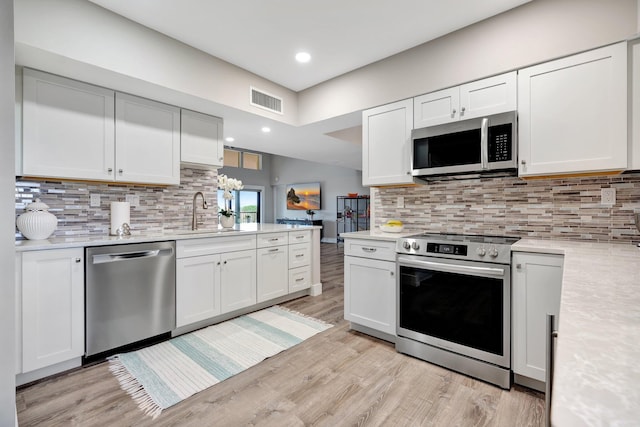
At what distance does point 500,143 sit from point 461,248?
0.87 meters

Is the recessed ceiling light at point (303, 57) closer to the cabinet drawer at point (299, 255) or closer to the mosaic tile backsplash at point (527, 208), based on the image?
the mosaic tile backsplash at point (527, 208)

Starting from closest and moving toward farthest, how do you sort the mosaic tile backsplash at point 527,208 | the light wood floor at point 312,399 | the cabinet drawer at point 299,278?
the light wood floor at point 312,399 → the mosaic tile backsplash at point 527,208 → the cabinet drawer at point 299,278

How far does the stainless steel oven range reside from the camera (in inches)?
77.4

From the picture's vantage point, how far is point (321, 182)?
10.3m

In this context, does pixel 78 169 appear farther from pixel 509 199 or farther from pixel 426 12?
Result: pixel 509 199

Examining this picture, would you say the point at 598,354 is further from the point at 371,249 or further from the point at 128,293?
the point at 128,293

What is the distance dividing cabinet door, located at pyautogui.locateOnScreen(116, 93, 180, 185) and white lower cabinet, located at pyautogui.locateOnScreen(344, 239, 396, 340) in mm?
1939

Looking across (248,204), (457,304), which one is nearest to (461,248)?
(457,304)

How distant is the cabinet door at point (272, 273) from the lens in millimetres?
3320

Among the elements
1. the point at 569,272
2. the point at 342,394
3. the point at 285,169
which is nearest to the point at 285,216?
the point at 285,169

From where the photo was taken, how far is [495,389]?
1939 mm

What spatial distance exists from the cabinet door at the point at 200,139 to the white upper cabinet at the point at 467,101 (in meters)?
2.16

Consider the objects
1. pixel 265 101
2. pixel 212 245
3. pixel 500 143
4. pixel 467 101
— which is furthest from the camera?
pixel 265 101

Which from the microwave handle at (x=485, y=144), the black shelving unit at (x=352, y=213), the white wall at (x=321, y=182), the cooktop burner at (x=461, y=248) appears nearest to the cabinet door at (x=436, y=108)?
the microwave handle at (x=485, y=144)
